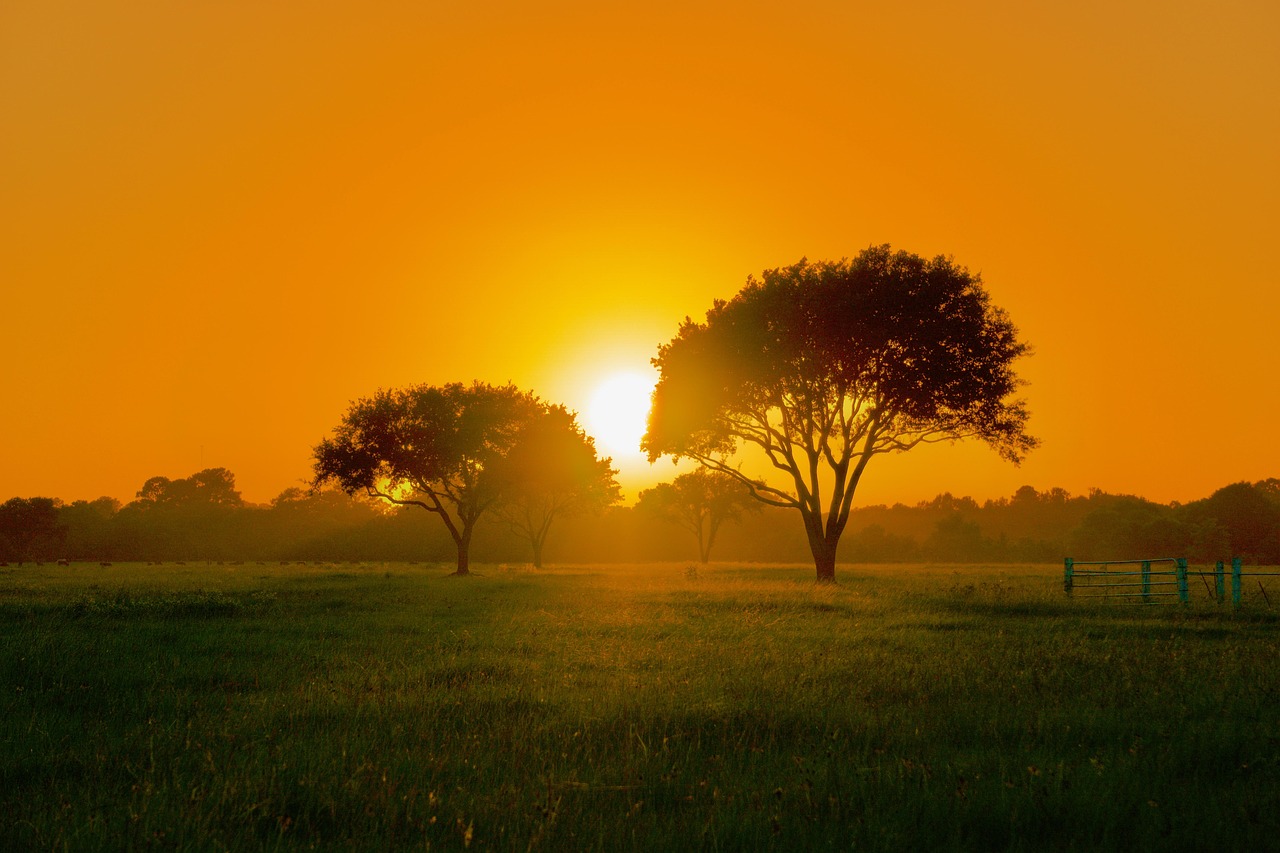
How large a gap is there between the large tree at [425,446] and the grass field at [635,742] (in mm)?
35250

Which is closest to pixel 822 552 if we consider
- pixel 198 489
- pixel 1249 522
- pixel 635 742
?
pixel 635 742

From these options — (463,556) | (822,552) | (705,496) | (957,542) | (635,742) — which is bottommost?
(957,542)

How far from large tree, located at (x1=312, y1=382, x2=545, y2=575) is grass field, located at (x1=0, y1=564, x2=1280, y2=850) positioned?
1388 inches

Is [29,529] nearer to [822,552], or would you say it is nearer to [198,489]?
[198,489]

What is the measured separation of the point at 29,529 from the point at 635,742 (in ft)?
371

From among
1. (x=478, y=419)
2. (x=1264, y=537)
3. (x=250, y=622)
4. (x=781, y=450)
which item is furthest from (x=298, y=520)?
(x=1264, y=537)

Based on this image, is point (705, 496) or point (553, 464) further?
point (705, 496)

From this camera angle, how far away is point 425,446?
49719mm

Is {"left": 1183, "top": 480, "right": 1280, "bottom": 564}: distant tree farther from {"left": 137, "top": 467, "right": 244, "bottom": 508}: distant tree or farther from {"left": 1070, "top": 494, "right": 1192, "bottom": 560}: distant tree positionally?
{"left": 137, "top": 467, "right": 244, "bottom": 508}: distant tree

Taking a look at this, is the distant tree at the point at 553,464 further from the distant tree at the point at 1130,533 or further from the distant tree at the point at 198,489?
the distant tree at the point at 198,489

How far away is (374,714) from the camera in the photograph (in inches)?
301

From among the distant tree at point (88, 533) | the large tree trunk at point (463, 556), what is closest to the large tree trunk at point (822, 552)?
the large tree trunk at point (463, 556)

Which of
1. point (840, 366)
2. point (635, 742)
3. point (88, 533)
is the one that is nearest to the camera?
point (635, 742)

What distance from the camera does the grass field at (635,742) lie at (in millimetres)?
4605
